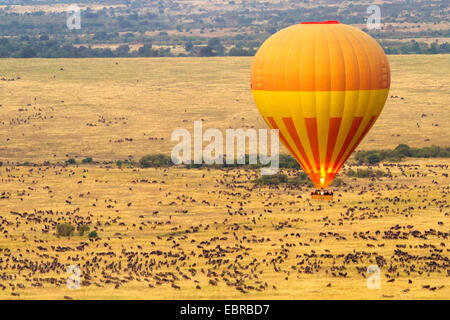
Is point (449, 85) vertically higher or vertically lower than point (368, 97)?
lower

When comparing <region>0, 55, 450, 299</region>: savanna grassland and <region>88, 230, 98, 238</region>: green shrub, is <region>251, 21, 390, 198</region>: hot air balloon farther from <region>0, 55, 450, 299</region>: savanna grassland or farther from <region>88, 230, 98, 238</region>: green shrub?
<region>88, 230, 98, 238</region>: green shrub

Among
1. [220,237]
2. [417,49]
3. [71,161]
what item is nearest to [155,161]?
[71,161]

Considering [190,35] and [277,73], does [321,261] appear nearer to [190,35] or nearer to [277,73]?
[277,73]

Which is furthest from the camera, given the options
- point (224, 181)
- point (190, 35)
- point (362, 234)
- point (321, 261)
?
point (190, 35)

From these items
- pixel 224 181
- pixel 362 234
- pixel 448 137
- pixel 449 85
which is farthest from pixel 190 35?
pixel 362 234

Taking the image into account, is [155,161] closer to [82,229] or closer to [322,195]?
[82,229]

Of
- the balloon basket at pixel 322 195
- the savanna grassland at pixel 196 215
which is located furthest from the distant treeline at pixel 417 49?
the balloon basket at pixel 322 195
